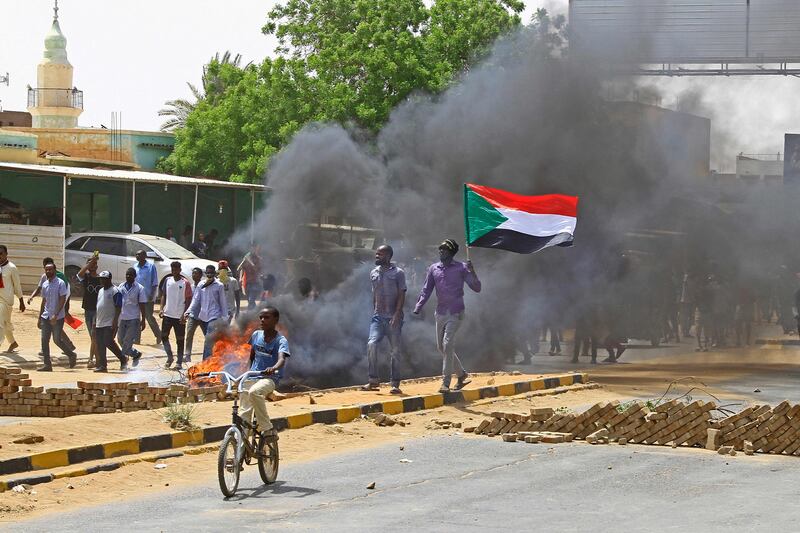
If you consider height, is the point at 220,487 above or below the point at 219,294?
below

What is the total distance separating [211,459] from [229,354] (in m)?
5.35

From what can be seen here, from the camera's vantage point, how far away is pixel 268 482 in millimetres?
9422

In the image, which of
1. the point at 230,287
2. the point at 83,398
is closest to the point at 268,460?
the point at 83,398

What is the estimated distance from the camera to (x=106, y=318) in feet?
57.7

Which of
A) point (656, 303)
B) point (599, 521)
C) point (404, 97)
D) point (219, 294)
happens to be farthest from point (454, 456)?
point (404, 97)

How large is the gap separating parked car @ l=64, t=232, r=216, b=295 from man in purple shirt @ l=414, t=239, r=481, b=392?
13.1 meters

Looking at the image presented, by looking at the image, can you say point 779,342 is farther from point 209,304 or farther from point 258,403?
point 258,403

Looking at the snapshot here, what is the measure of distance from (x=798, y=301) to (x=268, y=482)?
55.6 ft

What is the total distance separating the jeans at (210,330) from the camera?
55.9ft

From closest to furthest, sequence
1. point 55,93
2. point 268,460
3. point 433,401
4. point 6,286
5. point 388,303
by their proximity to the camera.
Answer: point 268,460
point 433,401
point 388,303
point 6,286
point 55,93

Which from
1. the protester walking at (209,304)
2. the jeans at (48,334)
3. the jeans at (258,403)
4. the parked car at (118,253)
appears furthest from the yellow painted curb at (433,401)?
the parked car at (118,253)

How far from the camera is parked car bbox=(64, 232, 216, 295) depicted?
27.4 metres

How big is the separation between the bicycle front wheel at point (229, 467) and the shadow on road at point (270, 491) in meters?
0.08

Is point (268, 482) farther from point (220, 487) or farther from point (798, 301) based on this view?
point (798, 301)
